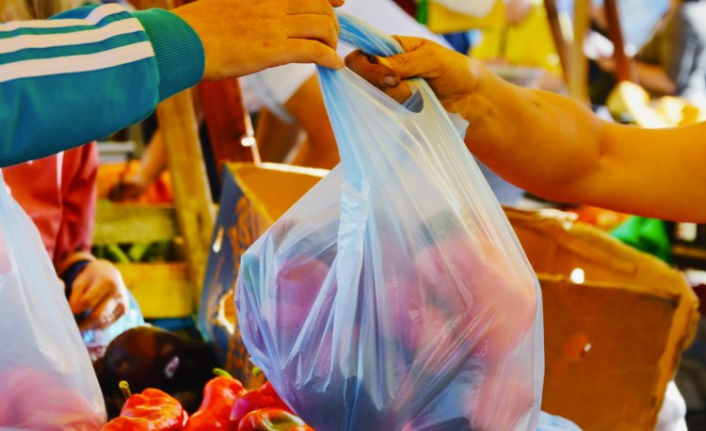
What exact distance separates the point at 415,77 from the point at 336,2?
0.45ft

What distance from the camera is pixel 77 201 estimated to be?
1771mm

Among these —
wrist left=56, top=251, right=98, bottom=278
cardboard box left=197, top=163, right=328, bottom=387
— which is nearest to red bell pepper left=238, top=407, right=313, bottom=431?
cardboard box left=197, top=163, right=328, bottom=387

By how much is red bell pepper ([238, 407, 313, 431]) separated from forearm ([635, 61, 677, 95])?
3.97m

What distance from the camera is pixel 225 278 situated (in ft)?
5.38

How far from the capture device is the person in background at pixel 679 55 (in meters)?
4.25

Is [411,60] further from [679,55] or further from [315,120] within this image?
[679,55]

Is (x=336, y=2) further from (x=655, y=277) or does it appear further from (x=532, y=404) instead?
(x=655, y=277)

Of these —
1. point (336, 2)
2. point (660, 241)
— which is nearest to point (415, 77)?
point (336, 2)

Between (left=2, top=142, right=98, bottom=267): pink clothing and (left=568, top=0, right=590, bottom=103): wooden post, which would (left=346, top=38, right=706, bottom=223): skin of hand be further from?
(left=568, top=0, right=590, bottom=103): wooden post

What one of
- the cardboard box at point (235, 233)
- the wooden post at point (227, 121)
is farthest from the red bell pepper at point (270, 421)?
the wooden post at point (227, 121)

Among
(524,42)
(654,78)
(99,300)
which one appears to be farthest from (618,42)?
(99,300)

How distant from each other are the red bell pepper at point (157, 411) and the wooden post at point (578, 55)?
318 cm

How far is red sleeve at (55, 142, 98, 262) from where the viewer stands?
5.74 feet

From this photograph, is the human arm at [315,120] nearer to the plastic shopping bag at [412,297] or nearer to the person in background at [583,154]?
the person in background at [583,154]
